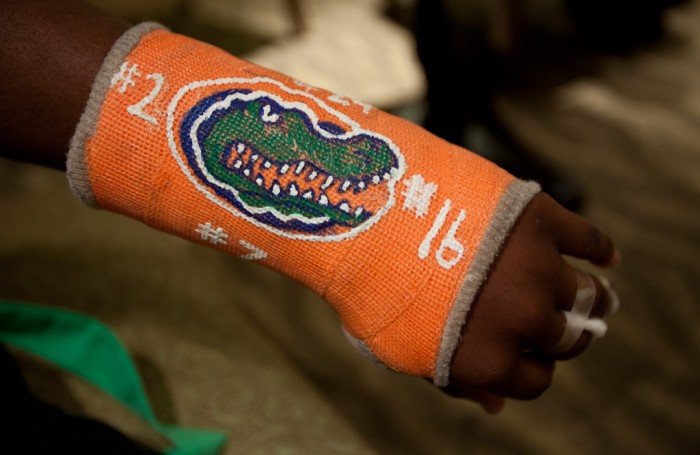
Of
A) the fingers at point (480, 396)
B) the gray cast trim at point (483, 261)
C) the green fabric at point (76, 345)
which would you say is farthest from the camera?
the green fabric at point (76, 345)

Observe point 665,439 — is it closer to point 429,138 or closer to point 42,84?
point 429,138

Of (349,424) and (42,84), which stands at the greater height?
(42,84)

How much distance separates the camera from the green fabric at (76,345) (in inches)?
38.5

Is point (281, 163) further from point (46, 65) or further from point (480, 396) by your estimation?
point (480, 396)

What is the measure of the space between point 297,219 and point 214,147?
97 mm

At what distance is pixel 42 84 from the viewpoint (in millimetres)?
575

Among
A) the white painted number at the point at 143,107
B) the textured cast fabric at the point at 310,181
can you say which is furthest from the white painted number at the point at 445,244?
the white painted number at the point at 143,107

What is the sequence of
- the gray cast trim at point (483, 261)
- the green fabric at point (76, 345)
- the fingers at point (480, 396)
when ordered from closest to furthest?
the gray cast trim at point (483, 261)
the fingers at point (480, 396)
the green fabric at point (76, 345)

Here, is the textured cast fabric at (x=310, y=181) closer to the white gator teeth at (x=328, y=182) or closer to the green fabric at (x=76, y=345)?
the white gator teeth at (x=328, y=182)

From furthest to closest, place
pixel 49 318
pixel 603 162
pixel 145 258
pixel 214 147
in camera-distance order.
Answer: pixel 603 162
pixel 145 258
pixel 49 318
pixel 214 147

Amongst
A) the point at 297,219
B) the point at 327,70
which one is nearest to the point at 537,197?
the point at 297,219

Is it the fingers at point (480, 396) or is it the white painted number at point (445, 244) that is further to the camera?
the fingers at point (480, 396)

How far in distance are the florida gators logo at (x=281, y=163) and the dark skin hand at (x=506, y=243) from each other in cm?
11

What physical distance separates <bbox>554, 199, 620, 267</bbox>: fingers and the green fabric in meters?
0.61
